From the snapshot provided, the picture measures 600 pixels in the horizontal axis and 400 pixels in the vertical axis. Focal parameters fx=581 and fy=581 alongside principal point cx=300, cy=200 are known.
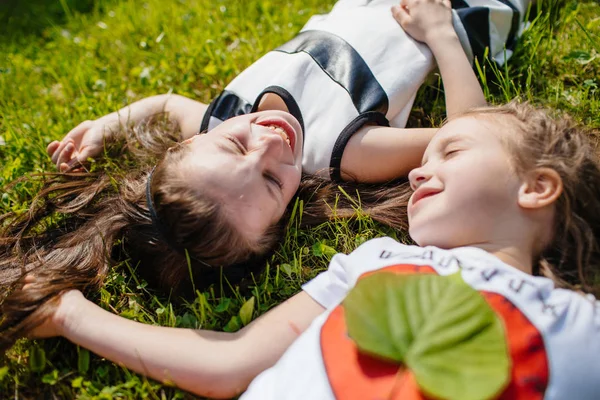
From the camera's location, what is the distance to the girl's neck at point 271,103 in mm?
2553

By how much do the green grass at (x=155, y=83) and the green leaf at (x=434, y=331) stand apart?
1.99 feet

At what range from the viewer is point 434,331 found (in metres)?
1.56

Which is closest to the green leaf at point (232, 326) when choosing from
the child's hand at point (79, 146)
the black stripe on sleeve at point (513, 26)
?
the child's hand at point (79, 146)

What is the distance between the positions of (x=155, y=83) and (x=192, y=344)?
1.87 meters

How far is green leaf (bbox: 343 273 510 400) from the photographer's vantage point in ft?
4.93

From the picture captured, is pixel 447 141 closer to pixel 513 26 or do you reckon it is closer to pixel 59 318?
pixel 513 26

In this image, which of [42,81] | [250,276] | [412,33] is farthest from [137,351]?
[42,81]

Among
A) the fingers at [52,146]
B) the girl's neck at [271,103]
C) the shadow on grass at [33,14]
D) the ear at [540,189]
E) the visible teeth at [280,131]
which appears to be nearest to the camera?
the ear at [540,189]

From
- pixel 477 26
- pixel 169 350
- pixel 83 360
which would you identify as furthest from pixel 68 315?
pixel 477 26

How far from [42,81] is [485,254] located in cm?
296

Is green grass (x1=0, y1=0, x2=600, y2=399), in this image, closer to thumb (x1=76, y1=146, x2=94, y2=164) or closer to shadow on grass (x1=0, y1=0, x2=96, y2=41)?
shadow on grass (x1=0, y1=0, x2=96, y2=41)

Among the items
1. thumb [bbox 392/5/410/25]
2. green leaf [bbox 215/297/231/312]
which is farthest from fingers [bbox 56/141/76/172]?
thumb [bbox 392/5/410/25]

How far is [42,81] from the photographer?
11.9 feet

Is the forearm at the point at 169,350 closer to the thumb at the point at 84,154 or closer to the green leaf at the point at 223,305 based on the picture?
the green leaf at the point at 223,305
